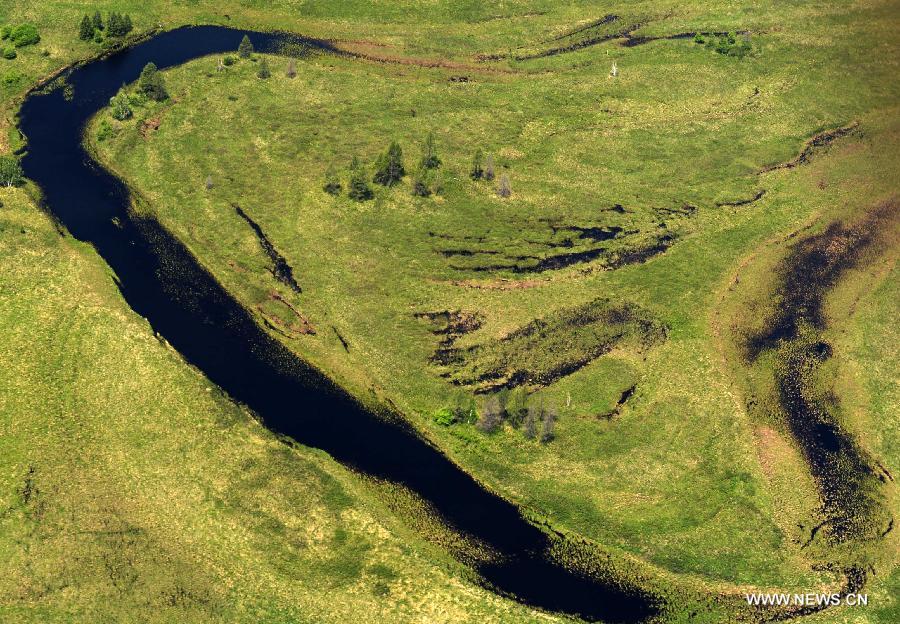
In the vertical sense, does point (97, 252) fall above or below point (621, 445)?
above

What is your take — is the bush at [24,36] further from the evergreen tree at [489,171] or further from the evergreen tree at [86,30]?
the evergreen tree at [489,171]

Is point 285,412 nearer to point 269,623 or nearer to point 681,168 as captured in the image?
point 269,623

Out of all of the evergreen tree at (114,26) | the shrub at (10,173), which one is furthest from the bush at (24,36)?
the shrub at (10,173)

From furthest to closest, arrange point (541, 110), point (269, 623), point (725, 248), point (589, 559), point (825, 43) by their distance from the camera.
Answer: point (825, 43), point (541, 110), point (725, 248), point (589, 559), point (269, 623)

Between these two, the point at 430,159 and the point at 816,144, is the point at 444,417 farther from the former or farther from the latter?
the point at 816,144

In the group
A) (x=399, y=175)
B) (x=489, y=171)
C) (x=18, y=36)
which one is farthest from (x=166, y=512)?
(x=18, y=36)

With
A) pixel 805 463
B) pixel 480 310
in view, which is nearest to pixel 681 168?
pixel 480 310

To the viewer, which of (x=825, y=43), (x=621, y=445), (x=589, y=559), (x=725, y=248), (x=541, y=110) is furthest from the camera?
(x=825, y=43)

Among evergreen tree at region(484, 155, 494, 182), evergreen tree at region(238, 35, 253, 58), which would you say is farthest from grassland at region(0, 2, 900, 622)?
evergreen tree at region(238, 35, 253, 58)
